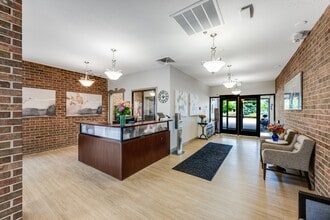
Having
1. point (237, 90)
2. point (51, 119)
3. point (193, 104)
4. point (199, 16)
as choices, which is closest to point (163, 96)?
point (193, 104)

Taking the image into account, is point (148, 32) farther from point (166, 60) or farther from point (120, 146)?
point (120, 146)

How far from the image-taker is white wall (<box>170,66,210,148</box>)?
16.0 ft

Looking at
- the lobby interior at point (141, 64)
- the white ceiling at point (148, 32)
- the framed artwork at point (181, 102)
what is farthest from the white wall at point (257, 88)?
the framed artwork at point (181, 102)

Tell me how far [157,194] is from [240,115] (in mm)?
6714

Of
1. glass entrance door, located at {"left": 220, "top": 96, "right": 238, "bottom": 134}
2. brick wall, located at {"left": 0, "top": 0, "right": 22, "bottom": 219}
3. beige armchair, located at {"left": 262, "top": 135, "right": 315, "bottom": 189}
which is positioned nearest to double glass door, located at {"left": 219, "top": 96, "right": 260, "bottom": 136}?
glass entrance door, located at {"left": 220, "top": 96, "right": 238, "bottom": 134}

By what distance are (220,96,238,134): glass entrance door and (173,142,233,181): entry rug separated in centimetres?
354

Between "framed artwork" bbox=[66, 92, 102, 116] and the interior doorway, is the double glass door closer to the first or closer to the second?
the interior doorway

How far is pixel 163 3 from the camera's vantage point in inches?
77.5

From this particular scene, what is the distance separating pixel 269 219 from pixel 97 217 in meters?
2.18

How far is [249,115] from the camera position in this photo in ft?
25.0

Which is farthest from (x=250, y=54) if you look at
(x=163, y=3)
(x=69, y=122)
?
(x=69, y=122)

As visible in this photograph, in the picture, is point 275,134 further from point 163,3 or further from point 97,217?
point 97,217

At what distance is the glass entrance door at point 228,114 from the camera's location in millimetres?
7930

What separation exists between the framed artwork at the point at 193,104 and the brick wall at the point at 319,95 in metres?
3.51
